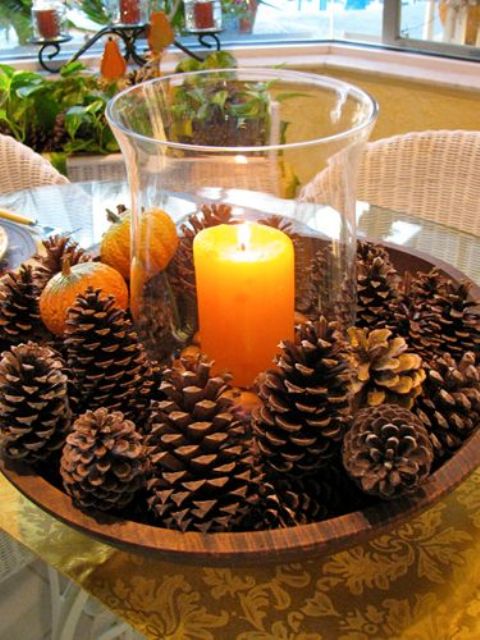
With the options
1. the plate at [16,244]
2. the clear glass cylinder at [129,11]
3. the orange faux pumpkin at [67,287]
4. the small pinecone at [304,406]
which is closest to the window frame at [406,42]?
the clear glass cylinder at [129,11]

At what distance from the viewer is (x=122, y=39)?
251 centimetres

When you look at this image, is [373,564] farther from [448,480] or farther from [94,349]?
[94,349]

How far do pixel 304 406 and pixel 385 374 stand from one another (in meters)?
0.09

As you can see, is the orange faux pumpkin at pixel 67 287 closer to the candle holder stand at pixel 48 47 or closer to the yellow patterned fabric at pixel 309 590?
the yellow patterned fabric at pixel 309 590

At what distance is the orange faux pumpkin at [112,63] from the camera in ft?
7.03

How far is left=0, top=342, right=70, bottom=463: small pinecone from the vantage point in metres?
0.51

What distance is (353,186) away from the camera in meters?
0.60

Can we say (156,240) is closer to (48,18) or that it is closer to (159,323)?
(159,323)

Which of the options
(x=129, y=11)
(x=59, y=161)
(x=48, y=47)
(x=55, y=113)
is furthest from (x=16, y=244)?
(x=48, y=47)

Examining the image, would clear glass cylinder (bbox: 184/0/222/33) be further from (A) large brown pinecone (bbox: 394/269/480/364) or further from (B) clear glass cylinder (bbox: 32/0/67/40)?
(A) large brown pinecone (bbox: 394/269/480/364)

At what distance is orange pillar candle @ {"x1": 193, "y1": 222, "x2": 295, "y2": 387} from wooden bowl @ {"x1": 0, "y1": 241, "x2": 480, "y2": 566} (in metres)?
0.17

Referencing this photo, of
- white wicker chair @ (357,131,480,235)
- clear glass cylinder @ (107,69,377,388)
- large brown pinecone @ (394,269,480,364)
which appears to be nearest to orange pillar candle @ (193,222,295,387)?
clear glass cylinder @ (107,69,377,388)

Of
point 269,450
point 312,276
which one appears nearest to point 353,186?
point 312,276

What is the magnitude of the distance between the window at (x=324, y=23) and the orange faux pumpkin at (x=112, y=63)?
12.3 inches
